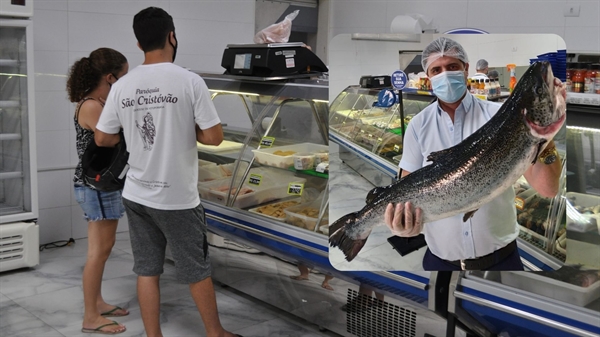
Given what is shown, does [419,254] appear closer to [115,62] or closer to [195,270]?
[195,270]

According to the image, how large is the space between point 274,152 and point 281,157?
3.7 inches

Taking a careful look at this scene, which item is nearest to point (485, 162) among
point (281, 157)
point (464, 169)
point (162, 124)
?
point (464, 169)

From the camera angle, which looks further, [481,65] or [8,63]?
[8,63]

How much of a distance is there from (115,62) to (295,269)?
1.60m

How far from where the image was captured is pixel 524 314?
2.78m

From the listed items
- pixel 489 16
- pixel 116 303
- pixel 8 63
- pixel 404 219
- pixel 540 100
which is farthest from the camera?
pixel 489 16

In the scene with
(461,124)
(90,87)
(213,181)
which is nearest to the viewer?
(461,124)

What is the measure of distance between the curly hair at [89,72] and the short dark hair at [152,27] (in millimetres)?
607

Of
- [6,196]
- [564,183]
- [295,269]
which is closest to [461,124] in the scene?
[564,183]

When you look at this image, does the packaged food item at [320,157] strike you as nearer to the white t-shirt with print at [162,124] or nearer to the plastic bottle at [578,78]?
the white t-shirt with print at [162,124]

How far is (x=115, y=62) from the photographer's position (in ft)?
13.0

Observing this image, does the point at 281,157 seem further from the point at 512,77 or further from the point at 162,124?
the point at 512,77

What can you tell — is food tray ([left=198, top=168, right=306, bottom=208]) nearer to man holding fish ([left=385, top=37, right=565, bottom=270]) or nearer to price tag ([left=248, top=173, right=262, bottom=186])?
price tag ([left=248, top=173, right=262, bottom=186])

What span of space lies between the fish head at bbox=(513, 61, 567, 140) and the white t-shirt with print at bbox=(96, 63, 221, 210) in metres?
2.05
